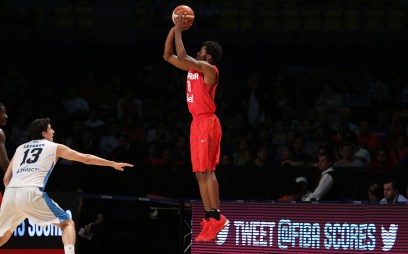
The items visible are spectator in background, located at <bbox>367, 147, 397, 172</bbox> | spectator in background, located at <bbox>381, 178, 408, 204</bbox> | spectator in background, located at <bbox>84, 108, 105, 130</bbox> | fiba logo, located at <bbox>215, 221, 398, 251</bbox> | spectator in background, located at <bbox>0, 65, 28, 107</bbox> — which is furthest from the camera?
spectator in background, located at <bbox>0, 65, 28, 107</bbox>

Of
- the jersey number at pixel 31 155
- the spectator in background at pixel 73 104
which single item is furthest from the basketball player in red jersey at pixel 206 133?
the spectator in background at pixel 73 104

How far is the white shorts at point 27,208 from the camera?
920cm

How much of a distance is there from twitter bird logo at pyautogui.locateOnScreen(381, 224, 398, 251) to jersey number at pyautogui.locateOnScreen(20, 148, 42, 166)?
13.5ft

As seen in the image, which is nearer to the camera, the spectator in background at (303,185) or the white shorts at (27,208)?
the white shorts at (27,208)

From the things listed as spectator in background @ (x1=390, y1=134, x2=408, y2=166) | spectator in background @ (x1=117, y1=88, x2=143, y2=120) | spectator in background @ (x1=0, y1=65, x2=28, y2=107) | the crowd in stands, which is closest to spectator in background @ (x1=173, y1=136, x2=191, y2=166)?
the crowd in stands

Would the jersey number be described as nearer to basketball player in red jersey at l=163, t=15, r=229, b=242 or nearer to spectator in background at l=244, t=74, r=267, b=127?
basketball player in red jersey at l=163, t=15, r=229, b=242

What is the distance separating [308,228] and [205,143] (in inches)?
80.9

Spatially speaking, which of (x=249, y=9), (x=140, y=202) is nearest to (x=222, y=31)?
(x=249, y=9)

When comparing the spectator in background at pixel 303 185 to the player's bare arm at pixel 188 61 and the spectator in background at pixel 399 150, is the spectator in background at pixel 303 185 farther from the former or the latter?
the player's bare arm at pixel 188 61

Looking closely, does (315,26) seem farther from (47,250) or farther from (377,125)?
(47,250)

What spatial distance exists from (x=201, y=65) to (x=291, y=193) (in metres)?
3.84

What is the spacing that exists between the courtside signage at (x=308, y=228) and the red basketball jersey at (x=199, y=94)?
189cm

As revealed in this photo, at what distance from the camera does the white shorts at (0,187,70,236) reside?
920cm

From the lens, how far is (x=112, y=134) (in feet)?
50.5
